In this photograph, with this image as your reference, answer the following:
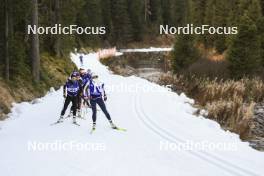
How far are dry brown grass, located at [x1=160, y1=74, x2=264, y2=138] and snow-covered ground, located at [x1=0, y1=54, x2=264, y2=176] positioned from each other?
2.41 ft

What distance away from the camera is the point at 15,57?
1916 cm

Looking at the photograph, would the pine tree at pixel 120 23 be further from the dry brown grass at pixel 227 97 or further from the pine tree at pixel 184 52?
the dry brown grass at pixel 227 97

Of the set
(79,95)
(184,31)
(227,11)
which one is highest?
(227,11)

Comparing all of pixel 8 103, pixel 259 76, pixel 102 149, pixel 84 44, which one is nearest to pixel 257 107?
pixel 259 76

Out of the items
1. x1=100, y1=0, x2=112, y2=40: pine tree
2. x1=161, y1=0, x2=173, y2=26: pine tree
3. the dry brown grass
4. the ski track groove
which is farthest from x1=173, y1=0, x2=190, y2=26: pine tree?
the ski track groove

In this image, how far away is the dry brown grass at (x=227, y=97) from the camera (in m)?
13.2

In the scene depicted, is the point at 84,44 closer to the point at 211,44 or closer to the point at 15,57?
the point at 211,44

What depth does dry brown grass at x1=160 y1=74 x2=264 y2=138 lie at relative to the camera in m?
13.2

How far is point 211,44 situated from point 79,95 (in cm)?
3911

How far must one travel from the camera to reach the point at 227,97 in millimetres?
16641

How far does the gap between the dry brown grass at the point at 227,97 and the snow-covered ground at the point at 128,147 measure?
0.73 metres

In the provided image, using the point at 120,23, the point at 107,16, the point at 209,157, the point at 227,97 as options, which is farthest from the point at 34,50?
the point at 120,23

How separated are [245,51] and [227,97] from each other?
8471mm

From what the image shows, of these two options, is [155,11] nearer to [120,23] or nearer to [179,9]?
[179,9]
